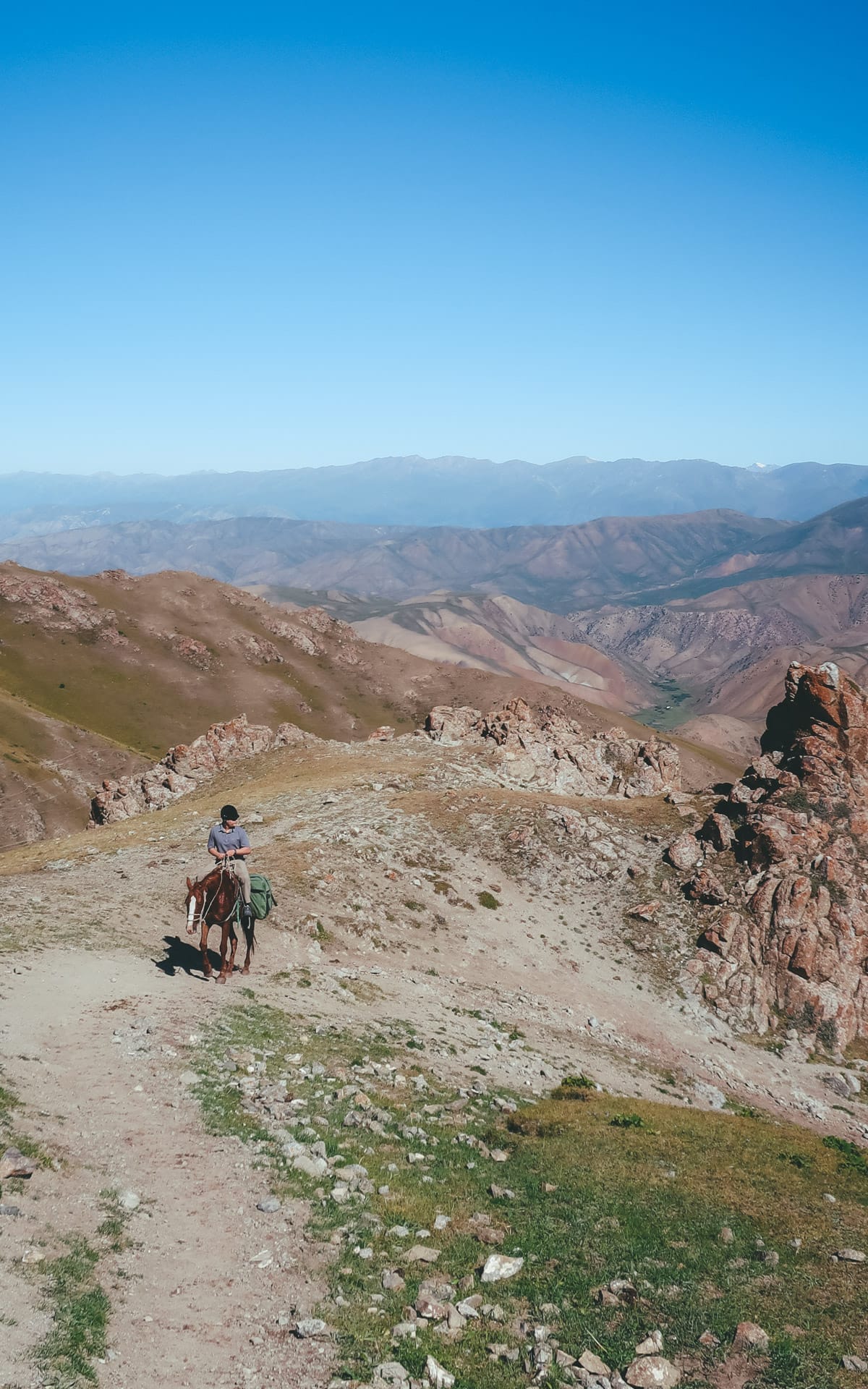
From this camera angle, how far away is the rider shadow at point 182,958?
2714 cm

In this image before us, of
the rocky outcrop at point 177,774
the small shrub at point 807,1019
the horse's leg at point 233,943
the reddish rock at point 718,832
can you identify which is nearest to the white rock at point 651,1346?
the horse's leg at point 233,943

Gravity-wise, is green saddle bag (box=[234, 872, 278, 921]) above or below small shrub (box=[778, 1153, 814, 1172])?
above

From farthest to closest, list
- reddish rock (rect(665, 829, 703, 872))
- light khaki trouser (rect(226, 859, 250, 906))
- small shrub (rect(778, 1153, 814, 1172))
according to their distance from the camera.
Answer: reddish rock (rect(665, 829, 703, 872))
light khaki trouser (rect(226, 859, 250, 906))
small shrub (rect(778, 1153, 814, 1172))

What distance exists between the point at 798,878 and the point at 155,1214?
134 feet

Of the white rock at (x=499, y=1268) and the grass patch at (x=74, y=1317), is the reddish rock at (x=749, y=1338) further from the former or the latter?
the grass patch at (x=74, y=1317)

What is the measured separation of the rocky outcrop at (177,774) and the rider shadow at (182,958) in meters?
41.8

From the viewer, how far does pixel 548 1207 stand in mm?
15625

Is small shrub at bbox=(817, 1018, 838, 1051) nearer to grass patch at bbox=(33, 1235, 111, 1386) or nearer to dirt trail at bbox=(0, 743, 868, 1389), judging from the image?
dirt trail at bbox=(0, 743, 868, 1389)

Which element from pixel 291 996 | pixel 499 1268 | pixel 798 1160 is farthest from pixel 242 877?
pixel 798 1160

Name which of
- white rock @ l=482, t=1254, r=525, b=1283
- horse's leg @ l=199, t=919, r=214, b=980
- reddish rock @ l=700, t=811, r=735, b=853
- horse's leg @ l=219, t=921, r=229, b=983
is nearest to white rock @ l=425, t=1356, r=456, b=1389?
white rock @ l=482, t=1254, r=525, b=1283

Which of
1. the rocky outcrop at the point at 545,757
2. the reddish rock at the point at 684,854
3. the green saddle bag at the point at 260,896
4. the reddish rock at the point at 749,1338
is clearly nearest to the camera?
the reddish rock at the point at 749,1338

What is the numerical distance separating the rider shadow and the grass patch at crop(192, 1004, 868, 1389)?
15.0 ft

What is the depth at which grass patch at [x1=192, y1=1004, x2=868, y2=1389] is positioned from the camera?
38.1 feet

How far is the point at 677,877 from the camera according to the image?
160 feet
